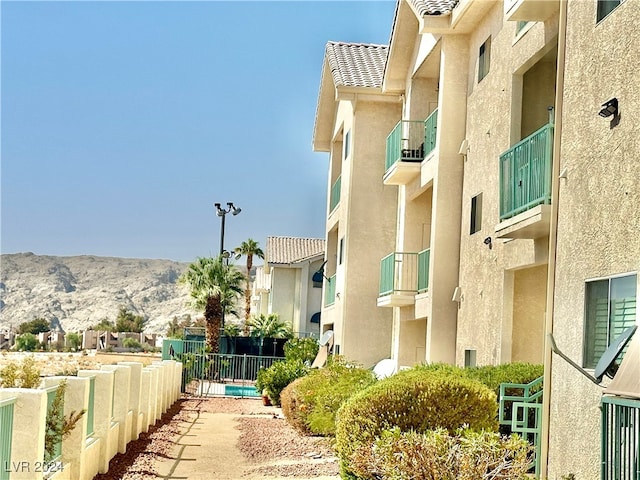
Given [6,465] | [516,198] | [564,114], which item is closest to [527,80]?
[516,198]

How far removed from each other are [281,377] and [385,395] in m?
19.2

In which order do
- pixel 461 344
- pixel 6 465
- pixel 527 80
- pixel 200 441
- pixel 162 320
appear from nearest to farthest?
pixel 6 465
pixel 527 80
pixel 461 344
pixel 200 441
pixel 162 320

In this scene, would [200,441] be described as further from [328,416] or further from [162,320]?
[162,320]

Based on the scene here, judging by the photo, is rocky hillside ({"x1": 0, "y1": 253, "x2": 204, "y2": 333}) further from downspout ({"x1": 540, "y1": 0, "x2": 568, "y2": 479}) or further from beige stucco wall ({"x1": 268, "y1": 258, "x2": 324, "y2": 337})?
downspout ({"x1": 540, "y1": 0, "x2": 568, "y2": 479})

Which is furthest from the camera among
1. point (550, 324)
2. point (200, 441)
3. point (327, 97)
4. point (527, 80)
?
point (327, 97)

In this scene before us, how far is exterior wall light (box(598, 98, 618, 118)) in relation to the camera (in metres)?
11.6

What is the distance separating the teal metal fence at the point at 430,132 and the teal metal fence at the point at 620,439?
46.3 feet

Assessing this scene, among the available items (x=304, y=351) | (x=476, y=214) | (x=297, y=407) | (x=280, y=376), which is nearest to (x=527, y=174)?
(x=476, y=214)

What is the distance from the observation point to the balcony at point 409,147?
81.8ft

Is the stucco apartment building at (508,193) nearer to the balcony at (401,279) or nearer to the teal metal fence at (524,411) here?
the balcony at (401,279)

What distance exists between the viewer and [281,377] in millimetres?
32781

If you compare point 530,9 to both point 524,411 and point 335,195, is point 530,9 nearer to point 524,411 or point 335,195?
point 524,411

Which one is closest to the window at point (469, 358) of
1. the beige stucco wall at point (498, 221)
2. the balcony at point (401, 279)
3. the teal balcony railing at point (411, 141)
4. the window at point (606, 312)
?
the beige stucco wall at point (498, 221)

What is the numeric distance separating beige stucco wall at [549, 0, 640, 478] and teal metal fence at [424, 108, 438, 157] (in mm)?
10454
